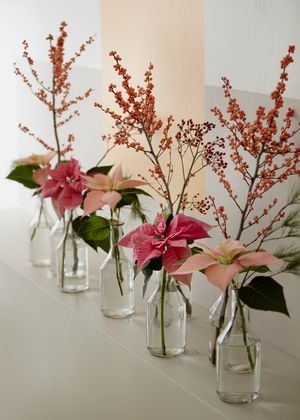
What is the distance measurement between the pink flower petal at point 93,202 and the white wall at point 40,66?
66cm

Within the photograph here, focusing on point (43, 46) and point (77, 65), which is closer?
point (77, 65)

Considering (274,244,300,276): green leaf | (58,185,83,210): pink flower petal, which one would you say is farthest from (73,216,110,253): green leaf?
(274,244,300,276): green leaf

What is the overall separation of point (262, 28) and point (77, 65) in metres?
1.00

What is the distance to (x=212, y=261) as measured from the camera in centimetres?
110

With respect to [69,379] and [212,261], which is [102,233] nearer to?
[69,379]

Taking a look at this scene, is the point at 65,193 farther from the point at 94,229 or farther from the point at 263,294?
the point at 263,294

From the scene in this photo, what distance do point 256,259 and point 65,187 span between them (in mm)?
674

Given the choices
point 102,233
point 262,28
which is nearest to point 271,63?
point 262,28

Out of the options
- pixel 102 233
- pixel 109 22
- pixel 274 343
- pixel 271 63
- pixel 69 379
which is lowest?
pixel 69 379

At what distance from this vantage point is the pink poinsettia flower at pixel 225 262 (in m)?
1.06

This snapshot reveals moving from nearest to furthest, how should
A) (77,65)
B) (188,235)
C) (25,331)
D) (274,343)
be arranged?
(188,235) < (274,343) < (25,331) < (77,65)

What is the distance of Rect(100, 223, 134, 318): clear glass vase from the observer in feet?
5.11

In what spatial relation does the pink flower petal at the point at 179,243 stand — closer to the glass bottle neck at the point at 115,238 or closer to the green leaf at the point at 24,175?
the glass bottle neck at the point at 115,238

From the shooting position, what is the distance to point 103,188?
4.87 feet
